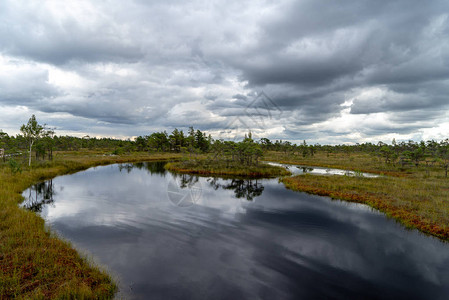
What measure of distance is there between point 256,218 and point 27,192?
1155 inches

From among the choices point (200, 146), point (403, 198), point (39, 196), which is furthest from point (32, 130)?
point (200, 146)

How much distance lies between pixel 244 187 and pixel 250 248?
20.4 m

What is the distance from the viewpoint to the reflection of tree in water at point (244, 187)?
2916 cm

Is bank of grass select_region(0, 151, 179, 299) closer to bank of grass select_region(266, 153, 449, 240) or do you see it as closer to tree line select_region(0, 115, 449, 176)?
bank of grass select_region(266, 153, 449, 240)

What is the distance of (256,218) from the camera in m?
20.1

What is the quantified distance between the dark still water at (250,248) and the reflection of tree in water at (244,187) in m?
3.58

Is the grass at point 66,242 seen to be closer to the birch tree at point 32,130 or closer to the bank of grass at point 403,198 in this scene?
the bank of grass at point 403,198

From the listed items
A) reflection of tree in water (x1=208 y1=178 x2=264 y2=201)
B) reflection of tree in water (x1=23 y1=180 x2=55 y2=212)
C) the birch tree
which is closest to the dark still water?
reflection of tree in water (x1=23 y1=180 x2=55 y2=212)

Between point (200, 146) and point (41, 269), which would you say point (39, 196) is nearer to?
point (41, 269)

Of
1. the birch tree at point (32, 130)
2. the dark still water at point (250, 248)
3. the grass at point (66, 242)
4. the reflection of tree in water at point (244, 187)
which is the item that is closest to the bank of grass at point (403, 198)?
the grass at point (66, 242)

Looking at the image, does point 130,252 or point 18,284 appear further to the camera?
point 130,252

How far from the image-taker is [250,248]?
14102 millimetres

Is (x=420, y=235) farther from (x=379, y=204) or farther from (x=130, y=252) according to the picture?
(x=130, y=252)

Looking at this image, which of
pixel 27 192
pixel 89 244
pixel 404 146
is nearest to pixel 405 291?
pixel 89 244
